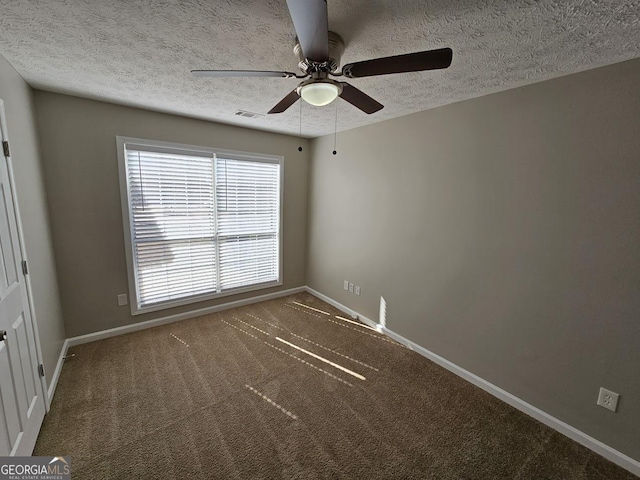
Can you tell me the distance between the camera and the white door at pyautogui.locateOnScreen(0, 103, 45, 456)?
1390 millimetres

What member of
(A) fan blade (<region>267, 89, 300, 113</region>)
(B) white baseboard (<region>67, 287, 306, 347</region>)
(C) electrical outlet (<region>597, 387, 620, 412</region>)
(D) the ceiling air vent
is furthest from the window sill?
(C) electrical outlet (<region>597, 387, 620, 412</region>)

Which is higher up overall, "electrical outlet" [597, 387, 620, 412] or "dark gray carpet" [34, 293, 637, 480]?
"electrical outlet" [597, 387, 620, 412]

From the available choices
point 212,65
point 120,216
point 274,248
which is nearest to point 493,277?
point 212,65

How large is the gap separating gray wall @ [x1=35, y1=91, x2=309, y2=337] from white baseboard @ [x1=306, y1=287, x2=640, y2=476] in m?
3.04

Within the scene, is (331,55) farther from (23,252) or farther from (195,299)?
(195,299)

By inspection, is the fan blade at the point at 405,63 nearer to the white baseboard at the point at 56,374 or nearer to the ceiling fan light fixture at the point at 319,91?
the ceiling fan light fixture at the point at 319,91

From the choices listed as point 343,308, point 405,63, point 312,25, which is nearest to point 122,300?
point 343,308

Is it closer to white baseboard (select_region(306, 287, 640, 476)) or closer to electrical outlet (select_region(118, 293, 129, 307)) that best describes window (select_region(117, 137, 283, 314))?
electrical outlet (select_region(118, 293, 129, 307))

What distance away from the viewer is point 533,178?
1915 mm

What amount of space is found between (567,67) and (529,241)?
1.11 meters

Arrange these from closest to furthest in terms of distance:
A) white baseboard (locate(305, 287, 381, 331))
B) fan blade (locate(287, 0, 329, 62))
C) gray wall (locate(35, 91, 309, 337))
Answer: fan blade (locate(287, 0, 329, 62)) → gray wall (locate(35, 91, 309, 337)) → white baseboard (locate(305, 287, 381, 331))

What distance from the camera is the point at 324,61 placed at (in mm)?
1229

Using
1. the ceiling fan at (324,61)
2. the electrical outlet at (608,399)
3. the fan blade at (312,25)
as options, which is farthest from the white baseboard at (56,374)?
the electrical outlet at (608,399)

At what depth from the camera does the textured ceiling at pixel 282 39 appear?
1183 mm
